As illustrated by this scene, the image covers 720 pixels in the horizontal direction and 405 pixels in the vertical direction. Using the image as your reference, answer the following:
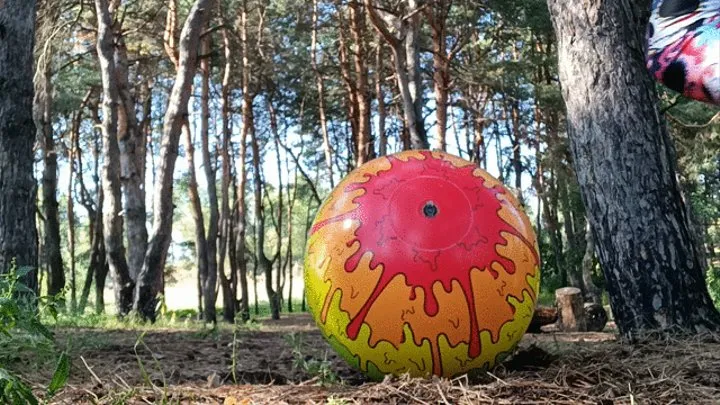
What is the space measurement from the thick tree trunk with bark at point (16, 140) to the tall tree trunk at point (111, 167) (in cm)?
388

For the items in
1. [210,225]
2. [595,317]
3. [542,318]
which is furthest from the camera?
[210,225]

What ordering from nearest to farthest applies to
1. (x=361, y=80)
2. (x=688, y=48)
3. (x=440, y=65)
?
(x=688, y=48), (x=440, y=65), (x=361, y=80)

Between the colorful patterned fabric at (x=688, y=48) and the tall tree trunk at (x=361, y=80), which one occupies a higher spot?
the tall tree trunk at (x=361, y=80)

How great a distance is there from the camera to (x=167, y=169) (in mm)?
9617

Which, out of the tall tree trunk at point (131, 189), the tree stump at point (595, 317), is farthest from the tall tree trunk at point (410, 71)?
the tall tree trunk at point (131, 189)

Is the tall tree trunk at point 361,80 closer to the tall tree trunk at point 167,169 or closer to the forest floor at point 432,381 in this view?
the tall tree trunk at point 167,169

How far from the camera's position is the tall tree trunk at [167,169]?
30.6 ft

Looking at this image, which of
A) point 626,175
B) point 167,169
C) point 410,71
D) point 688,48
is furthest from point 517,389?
point 410,71

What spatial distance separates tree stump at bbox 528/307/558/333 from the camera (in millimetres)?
9352

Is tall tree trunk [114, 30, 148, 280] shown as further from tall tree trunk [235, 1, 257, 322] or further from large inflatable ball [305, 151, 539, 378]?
large inflatable ball [305, 151, 539, 378]

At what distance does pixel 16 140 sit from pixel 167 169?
3.70 metres

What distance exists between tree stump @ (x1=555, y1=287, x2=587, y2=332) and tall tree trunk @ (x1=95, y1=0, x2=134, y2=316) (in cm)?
605

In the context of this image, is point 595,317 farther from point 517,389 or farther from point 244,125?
point 244,125

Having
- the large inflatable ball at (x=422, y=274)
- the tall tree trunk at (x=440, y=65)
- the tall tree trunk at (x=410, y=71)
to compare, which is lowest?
the large inflatable ball at (x=422, y=274)
